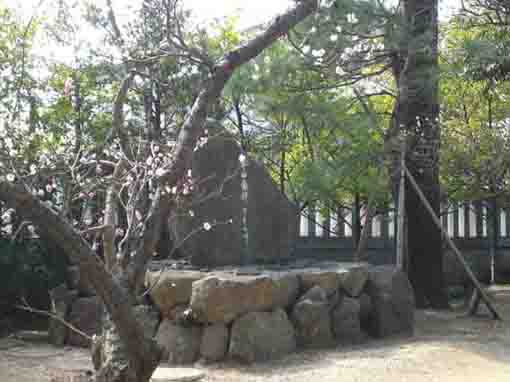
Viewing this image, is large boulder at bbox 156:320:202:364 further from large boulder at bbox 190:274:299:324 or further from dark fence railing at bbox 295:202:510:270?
dark fence railing at bbox 295:202:510:270

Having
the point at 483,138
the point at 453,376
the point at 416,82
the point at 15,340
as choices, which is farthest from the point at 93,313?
the point at 483,138

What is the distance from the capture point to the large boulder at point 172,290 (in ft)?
17.1

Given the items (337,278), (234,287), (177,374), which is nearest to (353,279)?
(337,278)

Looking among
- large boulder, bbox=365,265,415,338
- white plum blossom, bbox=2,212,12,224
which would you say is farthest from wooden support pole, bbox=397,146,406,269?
white plum blossom, bbox=2,212,12,224

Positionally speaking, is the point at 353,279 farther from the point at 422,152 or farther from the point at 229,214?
the point at 422,152

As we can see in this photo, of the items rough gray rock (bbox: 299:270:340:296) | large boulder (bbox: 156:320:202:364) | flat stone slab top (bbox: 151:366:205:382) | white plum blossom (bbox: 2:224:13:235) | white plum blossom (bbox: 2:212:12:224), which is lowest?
flat stone slab top (bbox: 151:366:205:382)

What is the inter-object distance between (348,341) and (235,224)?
5.45 ft

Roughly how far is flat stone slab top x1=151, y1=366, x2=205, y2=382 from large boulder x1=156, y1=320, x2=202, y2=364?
0.19 meters

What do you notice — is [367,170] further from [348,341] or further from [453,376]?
[453,376]

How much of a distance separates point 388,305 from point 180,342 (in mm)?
2232

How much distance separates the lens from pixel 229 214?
21.0 ft

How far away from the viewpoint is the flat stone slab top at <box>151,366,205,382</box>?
4416mm

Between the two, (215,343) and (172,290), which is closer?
(215,343)

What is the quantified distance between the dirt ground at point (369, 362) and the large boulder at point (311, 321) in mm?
134
